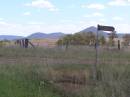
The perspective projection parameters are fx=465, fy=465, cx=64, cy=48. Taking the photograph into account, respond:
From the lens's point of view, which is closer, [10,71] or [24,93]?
[24,93]

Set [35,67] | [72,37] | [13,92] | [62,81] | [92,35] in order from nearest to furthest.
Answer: [13,92] → [62,81] → [35,67] → [92,35] → [72,37]

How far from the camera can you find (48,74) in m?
18.8

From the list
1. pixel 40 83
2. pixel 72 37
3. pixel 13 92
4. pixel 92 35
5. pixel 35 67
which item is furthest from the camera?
pixel 72 37

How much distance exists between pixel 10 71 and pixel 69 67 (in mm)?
2948

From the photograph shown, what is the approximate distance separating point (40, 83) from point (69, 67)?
148 inches

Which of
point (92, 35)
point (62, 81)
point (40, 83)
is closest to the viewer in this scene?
point (40, 83)

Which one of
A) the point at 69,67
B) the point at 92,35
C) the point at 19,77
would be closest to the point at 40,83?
the point at 19,77

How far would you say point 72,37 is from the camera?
224 feet

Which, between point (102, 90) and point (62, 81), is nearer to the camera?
point (102, 90)

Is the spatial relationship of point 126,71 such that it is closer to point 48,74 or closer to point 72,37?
point 48,74

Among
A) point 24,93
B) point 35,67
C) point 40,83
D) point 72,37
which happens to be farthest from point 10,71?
point 72,37

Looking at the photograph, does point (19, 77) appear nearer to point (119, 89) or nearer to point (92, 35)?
point (119, 89)

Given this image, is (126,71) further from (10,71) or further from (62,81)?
(10,71)

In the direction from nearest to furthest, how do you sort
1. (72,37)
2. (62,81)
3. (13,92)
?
(13,92) < (62,81) < (72,37)
